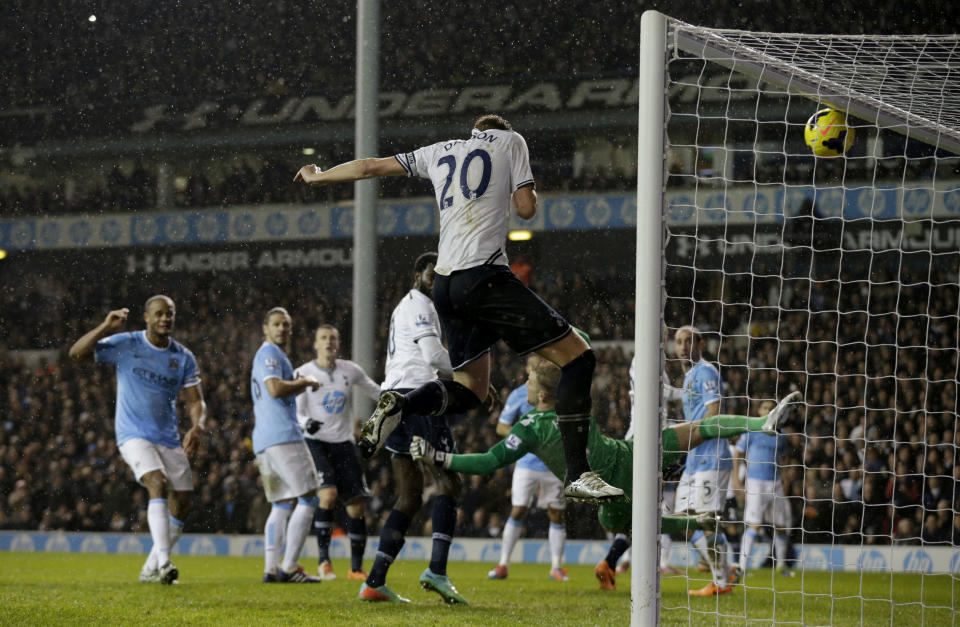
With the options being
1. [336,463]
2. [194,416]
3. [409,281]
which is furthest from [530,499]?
[409,281]

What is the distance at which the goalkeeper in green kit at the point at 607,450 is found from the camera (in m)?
5.25

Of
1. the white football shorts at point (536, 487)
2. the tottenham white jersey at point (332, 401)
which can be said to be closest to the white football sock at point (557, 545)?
the white football shorts at point (536, 487)

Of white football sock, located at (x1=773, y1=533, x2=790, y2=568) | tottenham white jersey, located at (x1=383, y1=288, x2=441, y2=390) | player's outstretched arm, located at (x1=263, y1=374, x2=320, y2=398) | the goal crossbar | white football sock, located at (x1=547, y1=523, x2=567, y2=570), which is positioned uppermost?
the goal crossbar

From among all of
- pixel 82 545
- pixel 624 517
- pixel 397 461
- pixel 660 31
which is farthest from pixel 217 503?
pixel 660 31

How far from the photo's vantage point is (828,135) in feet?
18.0

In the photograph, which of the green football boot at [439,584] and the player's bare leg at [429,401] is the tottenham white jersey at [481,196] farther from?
the green football boot at [439,584]

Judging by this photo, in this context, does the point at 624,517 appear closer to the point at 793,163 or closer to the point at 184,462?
the point at 184,462

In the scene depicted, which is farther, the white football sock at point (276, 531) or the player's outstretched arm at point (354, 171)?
the white football sock at point (276, 531)

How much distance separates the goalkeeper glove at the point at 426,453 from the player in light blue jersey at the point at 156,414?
231 cm

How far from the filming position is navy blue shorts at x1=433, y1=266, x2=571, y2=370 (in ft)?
14.4

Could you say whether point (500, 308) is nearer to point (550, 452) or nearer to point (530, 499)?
point (550, 452)

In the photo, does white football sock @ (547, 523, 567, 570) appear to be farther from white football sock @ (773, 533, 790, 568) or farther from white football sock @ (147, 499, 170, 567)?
white football sock @ (147, 499, 170, 567)

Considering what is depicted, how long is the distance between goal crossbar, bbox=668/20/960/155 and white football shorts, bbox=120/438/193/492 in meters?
4.26

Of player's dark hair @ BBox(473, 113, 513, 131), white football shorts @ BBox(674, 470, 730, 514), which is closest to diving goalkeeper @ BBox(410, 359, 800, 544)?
white football shorts @ BBox(674, 470, 730, 514)
